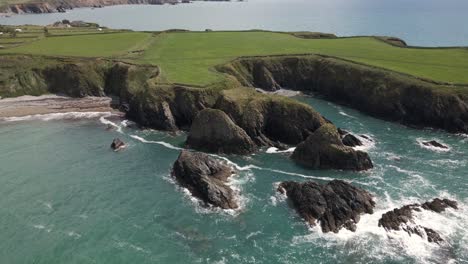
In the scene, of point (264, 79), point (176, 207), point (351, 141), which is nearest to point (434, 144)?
point (351, 141)

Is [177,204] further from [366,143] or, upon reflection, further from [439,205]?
[366,143]

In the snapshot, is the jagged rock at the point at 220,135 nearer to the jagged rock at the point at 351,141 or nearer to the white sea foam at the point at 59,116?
the jagged rock at the point at 351,141

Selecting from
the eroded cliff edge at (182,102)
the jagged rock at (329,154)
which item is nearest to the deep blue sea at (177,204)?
the jagged rock at (329,154)

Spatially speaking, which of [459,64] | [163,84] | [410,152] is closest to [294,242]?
[410,152]

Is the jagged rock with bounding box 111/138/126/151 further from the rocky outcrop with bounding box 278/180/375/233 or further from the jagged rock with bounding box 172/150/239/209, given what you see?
the rocky outcrop with bounding box 278/180/375/233

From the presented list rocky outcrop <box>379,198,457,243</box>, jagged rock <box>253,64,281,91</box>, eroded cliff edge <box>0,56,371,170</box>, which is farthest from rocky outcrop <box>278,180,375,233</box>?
jagged rock <box>253,64,281,91</box>
